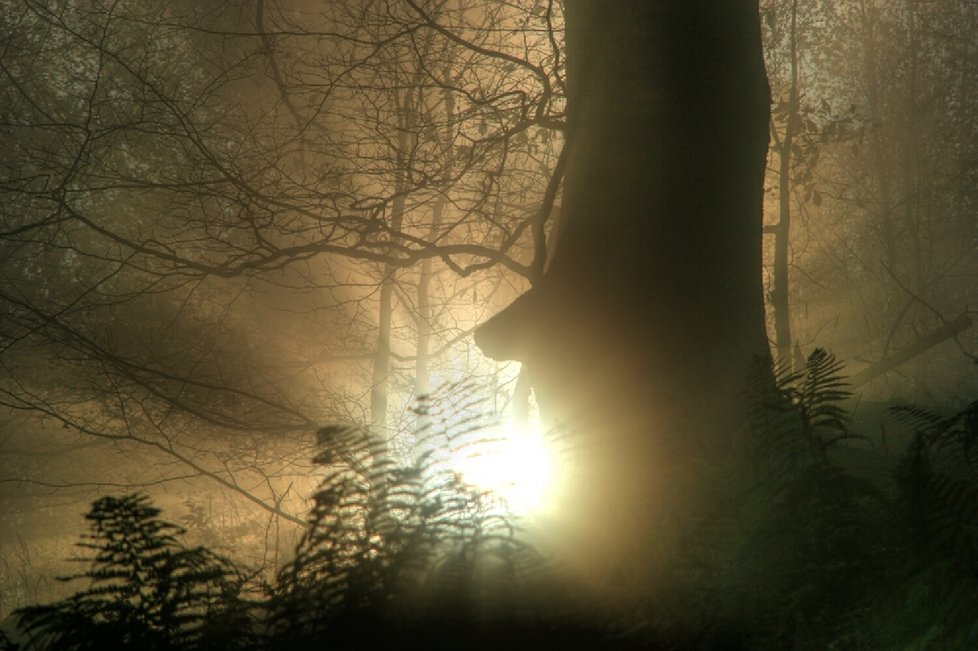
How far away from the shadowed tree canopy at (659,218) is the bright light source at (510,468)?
1299 millimetres

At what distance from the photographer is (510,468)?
2.36 m

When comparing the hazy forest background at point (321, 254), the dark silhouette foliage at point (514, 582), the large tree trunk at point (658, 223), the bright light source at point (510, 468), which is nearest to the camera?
the dark silhouette foliage at point (514, 582)

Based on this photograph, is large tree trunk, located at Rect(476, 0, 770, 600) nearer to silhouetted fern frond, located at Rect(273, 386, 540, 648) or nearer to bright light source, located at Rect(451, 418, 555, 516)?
bright light source, located at Rect(451, 418, 555, 516)

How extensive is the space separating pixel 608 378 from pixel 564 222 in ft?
3.11

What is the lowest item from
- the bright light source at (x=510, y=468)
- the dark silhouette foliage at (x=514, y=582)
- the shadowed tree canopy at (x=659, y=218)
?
the dark silhouette foliage at (x=514, y=582)

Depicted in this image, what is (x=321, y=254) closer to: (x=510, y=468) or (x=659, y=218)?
(x=659, y=218)

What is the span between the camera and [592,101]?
14.6ft

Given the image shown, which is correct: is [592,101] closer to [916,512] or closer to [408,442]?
[916,512]

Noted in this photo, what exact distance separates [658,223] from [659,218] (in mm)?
24

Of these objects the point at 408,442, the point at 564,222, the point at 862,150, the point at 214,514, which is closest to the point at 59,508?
the point at 214,514

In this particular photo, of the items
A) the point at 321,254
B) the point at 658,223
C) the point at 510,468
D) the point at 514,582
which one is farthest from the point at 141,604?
the point at 321,254

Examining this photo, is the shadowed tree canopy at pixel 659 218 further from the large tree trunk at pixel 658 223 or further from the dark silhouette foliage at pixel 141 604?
the dark silhouette foliage at pixel 141 604

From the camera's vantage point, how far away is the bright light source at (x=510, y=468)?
2201 mm

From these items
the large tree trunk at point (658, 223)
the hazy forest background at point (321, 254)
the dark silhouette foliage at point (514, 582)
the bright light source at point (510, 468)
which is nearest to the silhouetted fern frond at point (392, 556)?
the dark silhouette foliage at point (514, 582)
